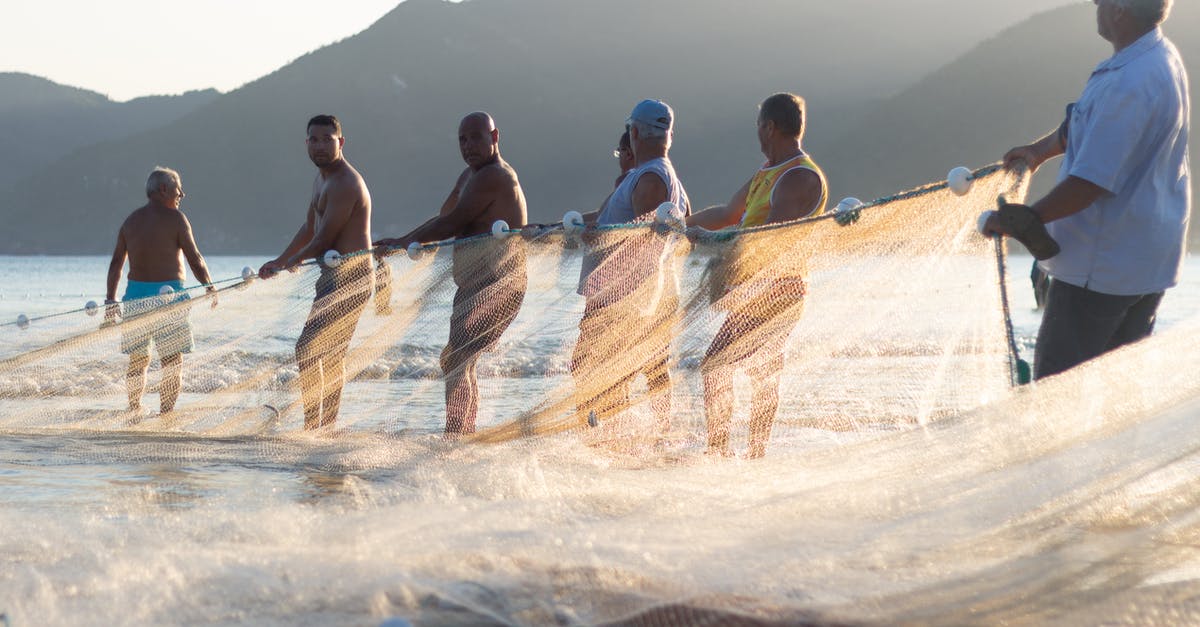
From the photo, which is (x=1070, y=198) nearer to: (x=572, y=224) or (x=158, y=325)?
(x=572, y=224)

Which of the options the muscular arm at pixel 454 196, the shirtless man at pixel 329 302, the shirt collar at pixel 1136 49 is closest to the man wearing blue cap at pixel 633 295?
the muscular arm at pixel 454 196

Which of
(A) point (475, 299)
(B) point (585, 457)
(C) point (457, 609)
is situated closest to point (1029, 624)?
(C) point (457, 609)

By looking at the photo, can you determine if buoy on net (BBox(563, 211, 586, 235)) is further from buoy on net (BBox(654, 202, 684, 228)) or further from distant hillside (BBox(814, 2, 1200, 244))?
distant hillside (BBox(814, 2, 1200, 244))

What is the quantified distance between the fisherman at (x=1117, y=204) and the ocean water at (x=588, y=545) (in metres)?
0.18

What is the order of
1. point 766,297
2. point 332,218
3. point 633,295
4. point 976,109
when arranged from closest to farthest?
point 766,297, point 633,295, point 332,218, point 976,109

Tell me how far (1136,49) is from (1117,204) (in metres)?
0.40

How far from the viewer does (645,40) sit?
12712cm

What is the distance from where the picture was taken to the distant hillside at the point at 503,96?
110 metres

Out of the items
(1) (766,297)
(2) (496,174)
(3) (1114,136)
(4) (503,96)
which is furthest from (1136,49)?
(4) (503,96)

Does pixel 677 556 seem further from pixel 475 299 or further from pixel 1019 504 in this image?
pixel 475 299

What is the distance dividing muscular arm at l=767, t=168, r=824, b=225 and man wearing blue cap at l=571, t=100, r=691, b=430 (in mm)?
505

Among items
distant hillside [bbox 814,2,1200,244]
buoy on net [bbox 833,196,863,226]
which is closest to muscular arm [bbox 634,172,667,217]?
buoy on net [bbox 833,196,863,226]

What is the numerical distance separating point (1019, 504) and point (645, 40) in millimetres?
128467

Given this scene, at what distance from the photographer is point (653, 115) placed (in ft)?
16.7
